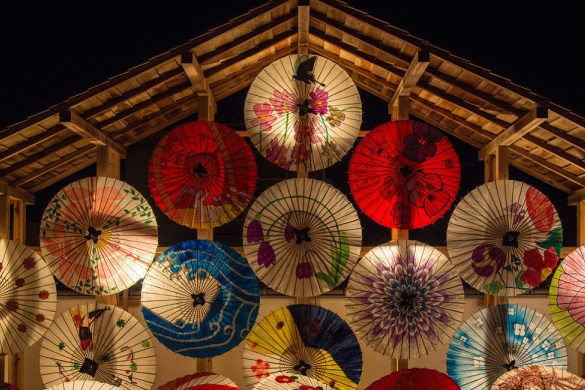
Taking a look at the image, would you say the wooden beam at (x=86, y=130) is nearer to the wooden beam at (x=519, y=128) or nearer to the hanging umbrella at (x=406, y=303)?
the hanging umbrella at (x=406, y=303)

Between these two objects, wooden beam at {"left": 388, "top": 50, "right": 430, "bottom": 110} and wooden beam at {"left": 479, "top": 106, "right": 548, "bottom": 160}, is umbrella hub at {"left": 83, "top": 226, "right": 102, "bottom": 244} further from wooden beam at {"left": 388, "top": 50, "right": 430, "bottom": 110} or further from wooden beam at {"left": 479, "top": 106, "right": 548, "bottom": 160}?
wooden beam at {"left": 479, "top": 106, "right": 548, "bottom": 160}

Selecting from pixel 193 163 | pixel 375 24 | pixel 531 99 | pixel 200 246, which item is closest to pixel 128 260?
pixel 200 246

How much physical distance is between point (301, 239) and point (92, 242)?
2.01m

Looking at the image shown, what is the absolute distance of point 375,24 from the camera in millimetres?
6520

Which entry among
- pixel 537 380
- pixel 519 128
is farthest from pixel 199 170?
pixel 537 380

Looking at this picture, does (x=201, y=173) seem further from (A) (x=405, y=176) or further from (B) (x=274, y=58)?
(A) (x=405, y=176)

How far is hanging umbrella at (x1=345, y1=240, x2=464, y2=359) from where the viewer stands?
6629 mm

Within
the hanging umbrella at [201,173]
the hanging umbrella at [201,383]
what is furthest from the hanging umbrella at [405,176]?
the hanging umbrella at [201,383]

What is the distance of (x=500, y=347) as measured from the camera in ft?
22.0

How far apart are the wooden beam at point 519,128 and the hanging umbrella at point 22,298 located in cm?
475

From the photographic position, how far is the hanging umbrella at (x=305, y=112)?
22.3ft

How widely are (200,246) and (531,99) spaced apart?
338 cm

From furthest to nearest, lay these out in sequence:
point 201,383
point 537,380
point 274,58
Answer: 1. point 274,58
2. point 201,383
3. point 537,380

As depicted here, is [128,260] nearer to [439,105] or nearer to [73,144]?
[73,144]
